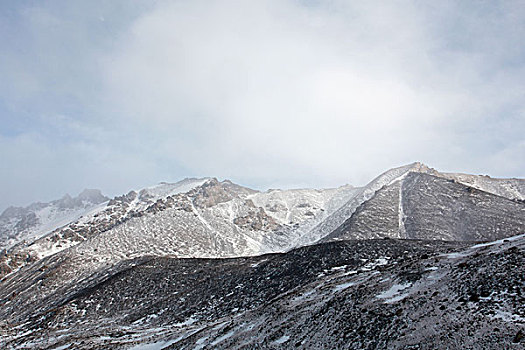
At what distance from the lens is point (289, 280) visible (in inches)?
1393

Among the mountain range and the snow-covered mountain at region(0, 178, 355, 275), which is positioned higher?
the snow-covered mountain at region(0, 178, 355, 275)

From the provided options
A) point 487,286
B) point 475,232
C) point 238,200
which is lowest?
point 475,232

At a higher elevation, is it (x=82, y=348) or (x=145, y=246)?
(x=145, y=246)

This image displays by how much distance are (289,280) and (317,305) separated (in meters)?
15.3

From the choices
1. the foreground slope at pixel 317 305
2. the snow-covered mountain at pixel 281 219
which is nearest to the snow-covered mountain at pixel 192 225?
the snow-covered mountain at pixel 281 219

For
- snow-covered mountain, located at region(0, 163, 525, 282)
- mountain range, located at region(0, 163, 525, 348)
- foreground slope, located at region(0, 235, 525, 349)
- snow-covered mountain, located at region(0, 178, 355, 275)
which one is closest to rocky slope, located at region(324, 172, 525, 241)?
snow-covered mountain, located at region(0, 163, 525, 282)

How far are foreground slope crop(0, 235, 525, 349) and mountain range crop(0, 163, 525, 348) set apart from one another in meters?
0.09

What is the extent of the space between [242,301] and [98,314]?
72.7 ft

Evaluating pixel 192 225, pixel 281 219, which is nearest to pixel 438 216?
pixel 281 219

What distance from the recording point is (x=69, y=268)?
238ft

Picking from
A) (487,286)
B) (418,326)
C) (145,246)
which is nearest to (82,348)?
(418,326)

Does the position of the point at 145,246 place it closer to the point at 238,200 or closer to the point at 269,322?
the point at 238,200

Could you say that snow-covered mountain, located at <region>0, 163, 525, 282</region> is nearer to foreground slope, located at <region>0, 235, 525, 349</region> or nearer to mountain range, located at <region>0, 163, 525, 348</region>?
mountain range, located at <region>0, 163, 525, 348</region>

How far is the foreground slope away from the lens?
520 inches
